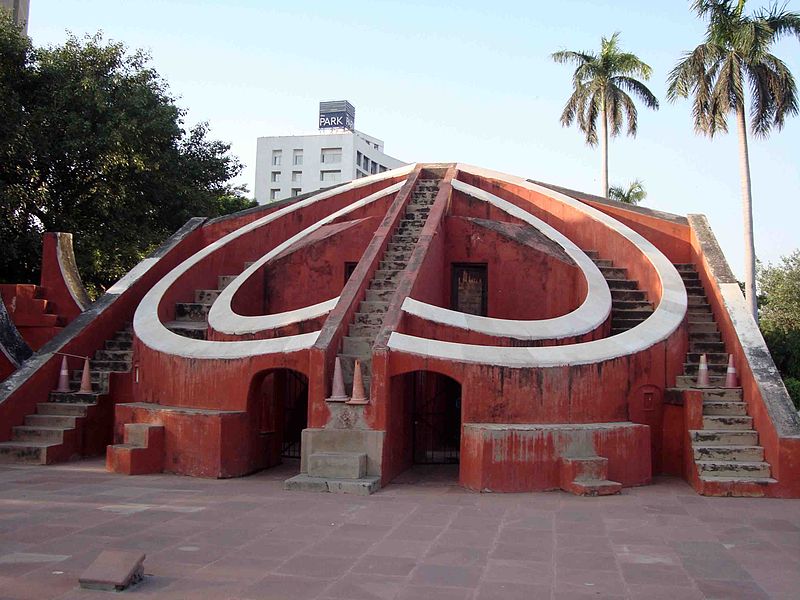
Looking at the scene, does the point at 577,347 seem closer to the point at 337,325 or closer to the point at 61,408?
the point at 337,325

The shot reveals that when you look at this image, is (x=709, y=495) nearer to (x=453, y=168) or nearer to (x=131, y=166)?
(x=453, y=168)

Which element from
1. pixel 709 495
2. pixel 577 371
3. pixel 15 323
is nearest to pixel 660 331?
pixel 577 371

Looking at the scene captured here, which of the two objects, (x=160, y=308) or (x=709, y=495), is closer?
(x=709, y=495)

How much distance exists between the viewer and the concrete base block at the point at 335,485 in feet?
22.1

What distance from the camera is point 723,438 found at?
7.52 meters

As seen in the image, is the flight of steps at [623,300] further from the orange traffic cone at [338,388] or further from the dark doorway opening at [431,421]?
the orange traffic cone at [338,388]

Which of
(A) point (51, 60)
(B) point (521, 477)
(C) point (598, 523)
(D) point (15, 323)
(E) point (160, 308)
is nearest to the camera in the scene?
(C) point (598, 523)

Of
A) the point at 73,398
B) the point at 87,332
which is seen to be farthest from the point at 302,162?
the point at 73,398

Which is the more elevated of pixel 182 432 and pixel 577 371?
pixel 577 371

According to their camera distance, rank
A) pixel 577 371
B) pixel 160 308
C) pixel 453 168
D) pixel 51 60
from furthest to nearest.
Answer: pixel 51 60
pixel 453 168
pixel 160 308
pixel 577 371

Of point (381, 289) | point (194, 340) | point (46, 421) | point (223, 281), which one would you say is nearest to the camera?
point (194, 340)

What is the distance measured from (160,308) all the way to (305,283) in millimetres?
1993

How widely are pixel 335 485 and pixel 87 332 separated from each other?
5161 millimetres

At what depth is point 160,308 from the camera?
33.9 feet
